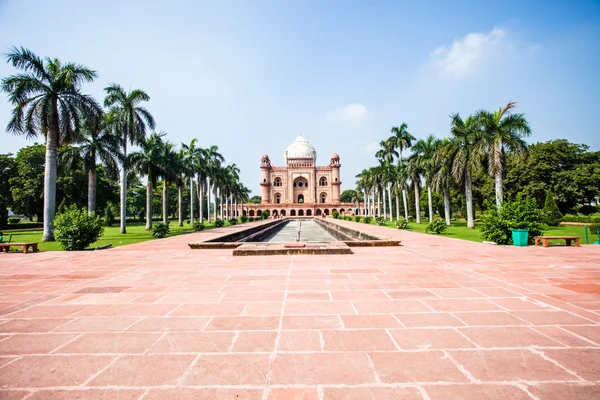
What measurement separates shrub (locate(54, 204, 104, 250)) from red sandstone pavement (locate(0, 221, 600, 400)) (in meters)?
4.81

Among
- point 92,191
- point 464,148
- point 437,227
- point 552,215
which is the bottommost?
point 437,227

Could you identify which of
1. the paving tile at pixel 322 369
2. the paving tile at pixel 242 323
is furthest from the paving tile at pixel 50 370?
the paving tile at pixel 322 369

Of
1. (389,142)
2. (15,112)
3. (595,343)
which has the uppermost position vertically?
(389,142)

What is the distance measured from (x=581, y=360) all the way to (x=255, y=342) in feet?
7.94

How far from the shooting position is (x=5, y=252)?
9.28 meters

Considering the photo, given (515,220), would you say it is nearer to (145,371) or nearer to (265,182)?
(145,371)

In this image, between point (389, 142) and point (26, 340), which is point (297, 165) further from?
point (26, 340)

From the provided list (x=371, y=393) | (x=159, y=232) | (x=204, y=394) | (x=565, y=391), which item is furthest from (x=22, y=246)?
(x=565, y=391)

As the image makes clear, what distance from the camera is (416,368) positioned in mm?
2074

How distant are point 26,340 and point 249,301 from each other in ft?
6.73

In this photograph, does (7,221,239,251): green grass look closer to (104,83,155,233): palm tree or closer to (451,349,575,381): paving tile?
(104,83,155,233): palm tree

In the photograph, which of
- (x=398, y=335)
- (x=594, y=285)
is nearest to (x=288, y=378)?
(x=398, y=335)

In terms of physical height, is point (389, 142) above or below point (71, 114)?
above

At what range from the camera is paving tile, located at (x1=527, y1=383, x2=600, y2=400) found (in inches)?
68.2
